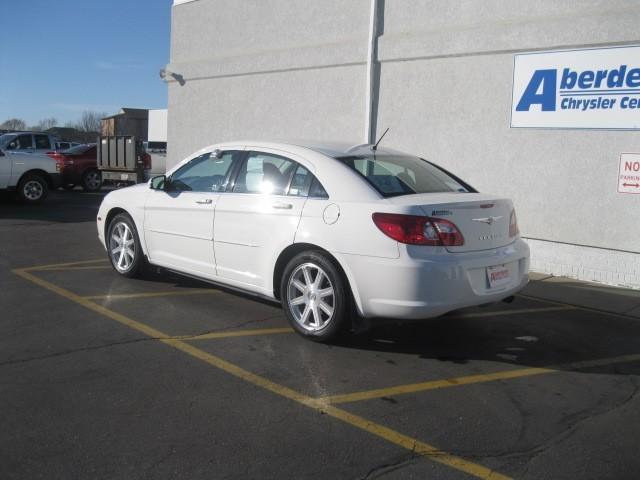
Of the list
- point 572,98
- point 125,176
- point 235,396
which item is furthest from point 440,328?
point 125,176

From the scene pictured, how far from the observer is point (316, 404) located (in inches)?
169

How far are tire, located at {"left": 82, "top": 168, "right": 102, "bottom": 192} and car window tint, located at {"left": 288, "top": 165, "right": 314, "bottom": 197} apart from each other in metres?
17.2

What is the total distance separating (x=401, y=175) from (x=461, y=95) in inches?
172

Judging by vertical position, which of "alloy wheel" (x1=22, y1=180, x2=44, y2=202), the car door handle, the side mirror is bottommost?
"alloy wheel" (x1=22, y1=180, x2=44, y2=202)

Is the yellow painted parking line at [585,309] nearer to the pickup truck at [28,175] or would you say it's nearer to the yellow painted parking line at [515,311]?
the yellow painted parking line at [515,311]

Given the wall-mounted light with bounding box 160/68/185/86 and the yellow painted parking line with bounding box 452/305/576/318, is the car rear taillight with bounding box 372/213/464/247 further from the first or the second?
the wall-mounted light with bounding box 160/68/185/86

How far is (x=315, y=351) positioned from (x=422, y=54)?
20.0ft

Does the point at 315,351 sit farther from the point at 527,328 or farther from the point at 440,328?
the point at 527,328

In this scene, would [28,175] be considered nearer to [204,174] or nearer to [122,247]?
[122,247]

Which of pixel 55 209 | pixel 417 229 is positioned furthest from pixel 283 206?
pixel 55 209

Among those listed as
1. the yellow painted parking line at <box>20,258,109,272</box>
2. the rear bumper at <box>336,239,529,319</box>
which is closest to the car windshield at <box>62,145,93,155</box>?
the yellow painted parking line at <box>20,258,109,272</box>

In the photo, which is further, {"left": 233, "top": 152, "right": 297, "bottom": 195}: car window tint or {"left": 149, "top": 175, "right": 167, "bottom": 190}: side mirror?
{"left": 149, "top": 175, "right": 167, "bottom": 190}: side mirror

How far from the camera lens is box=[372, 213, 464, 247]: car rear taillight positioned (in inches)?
195

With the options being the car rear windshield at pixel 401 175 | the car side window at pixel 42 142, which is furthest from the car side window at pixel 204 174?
the car side window at pixel 42 142
